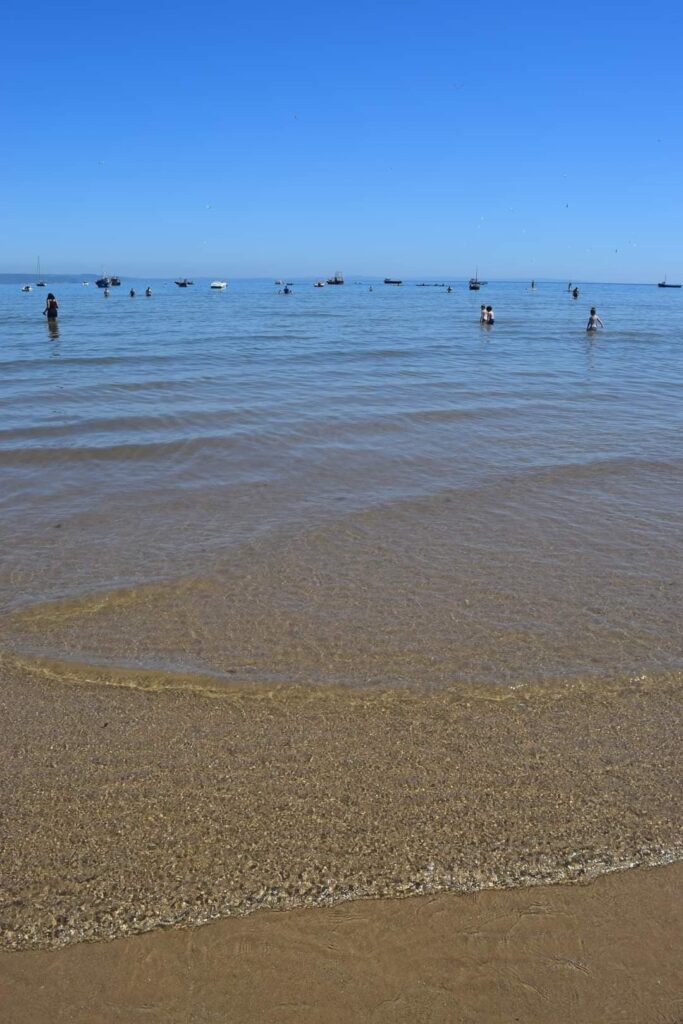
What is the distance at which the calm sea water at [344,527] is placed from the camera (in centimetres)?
572

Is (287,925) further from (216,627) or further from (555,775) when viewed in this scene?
(216,627)

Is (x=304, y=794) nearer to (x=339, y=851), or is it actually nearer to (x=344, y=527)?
(x=339, y=851)

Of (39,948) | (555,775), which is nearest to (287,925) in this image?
(39,948)

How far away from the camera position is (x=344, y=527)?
8.57 metres

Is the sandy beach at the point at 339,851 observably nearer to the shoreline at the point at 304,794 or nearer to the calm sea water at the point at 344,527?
the shoreline at the point at 304,794

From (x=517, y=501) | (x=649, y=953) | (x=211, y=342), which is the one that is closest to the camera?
(x=649, y=953)

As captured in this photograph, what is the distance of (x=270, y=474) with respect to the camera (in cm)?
1110

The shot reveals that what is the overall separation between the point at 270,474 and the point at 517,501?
3.91 metres

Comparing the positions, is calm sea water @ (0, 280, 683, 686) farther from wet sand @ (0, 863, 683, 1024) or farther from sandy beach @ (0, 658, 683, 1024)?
wet sand @ (0, 863, 683, 1024)

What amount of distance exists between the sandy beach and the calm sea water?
0.65 meters

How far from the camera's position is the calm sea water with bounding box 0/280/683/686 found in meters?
5.72

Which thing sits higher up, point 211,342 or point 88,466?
point 211,342

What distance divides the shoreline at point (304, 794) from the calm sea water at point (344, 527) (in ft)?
1.55

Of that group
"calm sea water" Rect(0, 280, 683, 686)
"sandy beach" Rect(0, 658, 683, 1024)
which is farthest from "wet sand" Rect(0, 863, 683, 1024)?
"calm sea water" Rect(0, 280, 683, 686)
